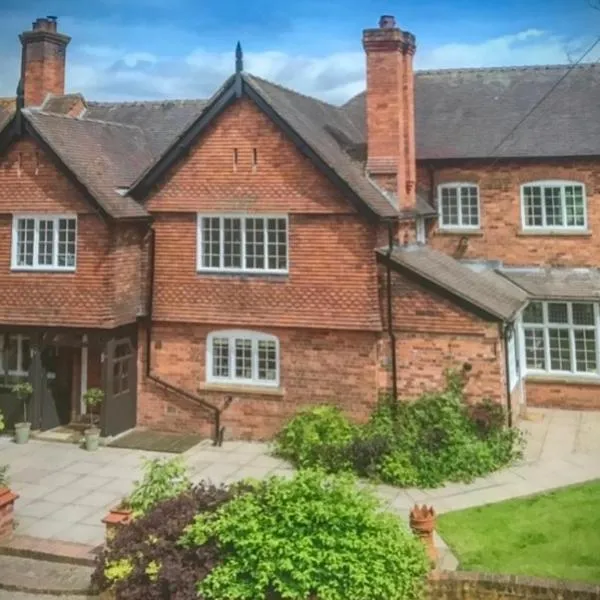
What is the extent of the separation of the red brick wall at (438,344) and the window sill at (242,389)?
9.62 ft

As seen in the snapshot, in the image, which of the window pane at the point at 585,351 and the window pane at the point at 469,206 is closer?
the window pane at the point at 585,351

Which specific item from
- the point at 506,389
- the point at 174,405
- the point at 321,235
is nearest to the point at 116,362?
the point at 174,405

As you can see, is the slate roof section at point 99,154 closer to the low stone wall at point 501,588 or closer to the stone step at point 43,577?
the stone step at point 43,577

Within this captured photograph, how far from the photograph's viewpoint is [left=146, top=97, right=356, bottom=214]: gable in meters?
15.3

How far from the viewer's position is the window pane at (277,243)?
51.7 feet

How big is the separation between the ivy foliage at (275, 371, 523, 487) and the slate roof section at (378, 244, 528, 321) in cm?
170

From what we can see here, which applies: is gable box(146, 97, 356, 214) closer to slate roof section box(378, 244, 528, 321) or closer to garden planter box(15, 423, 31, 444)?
slate roof section box(378, 244, 528, 321)

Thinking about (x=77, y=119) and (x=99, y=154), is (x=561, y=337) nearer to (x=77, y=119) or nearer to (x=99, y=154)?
(x=99, y=154)

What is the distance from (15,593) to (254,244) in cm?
935

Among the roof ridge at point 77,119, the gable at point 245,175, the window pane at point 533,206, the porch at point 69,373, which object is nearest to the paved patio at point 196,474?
the porch at point 69,373

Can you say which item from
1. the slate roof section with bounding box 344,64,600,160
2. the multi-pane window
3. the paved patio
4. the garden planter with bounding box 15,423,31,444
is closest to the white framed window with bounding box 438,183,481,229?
the slate roof section with bounding box 344,64,600,160

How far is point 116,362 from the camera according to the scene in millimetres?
15953

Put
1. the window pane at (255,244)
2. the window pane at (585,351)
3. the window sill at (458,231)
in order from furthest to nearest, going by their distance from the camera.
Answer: the window sill at (458,231) → the window pane at (585,351) → the window pane at (255,244)

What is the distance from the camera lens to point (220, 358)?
1622 cm
